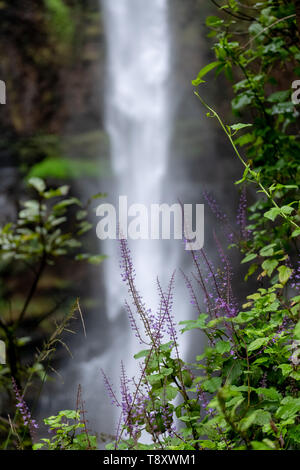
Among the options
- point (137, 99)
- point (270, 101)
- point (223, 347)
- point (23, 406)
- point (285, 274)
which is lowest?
point (23, 406)

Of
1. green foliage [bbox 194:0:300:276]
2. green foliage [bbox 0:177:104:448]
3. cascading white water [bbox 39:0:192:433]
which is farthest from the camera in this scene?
cascading white water [bbox 39:0:192:433]

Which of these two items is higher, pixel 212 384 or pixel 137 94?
pixel 137 94

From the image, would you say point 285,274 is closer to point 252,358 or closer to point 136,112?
point 252,358

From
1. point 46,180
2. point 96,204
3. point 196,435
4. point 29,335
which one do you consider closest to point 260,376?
point 196,435

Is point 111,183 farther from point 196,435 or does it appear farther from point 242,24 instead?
point 196,435

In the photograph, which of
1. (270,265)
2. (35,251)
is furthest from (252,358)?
(35,251)

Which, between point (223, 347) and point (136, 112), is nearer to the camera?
point (223, 347)

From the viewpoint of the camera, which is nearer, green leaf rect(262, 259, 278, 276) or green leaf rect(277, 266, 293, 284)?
green leaf rect(277, 266, 293, 284)

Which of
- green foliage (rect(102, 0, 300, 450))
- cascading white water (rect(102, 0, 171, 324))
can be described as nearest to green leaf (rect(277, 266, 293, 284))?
green foliage (rect(102, 0, 300, 450))

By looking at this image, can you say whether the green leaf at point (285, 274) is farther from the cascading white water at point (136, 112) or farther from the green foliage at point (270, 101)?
the cascading white water at point (136, 112)

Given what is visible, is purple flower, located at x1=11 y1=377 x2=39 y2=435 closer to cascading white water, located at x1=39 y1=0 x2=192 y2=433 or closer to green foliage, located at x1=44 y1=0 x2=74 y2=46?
cascading white water, located at x1=39 y1=0 x2=192 y2=433

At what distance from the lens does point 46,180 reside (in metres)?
3.66

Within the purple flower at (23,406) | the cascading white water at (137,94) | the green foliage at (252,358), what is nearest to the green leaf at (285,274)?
the green foliage at (252,358)

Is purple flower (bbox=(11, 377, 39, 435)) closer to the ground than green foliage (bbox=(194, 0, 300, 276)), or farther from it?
closer to the ground
